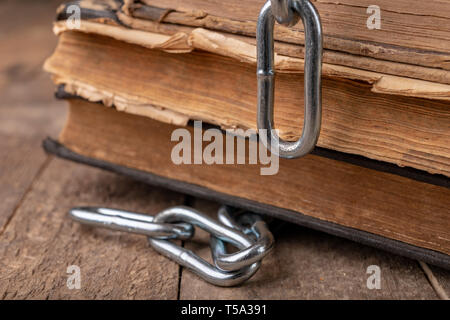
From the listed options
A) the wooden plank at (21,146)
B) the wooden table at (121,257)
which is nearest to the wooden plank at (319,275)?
the wooden table at (121,257)

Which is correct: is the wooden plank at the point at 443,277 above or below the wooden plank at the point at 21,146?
above

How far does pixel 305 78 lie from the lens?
1.90ft

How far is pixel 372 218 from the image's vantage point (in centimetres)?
71

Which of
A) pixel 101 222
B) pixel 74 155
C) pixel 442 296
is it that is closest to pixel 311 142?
pixel 442 296

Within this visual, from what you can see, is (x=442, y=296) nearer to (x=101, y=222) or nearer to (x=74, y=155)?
(x=101, y=222)

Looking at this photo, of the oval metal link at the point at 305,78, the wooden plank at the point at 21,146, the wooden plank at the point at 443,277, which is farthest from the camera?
the wooden plank at the point at 21,146

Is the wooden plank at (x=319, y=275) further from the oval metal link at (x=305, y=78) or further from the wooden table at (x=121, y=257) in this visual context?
the oval metal link at (x=305, y=78)

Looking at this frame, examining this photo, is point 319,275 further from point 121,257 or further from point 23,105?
point 23,105

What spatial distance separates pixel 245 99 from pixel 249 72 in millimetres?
38

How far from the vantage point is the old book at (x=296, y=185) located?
0.68 meters

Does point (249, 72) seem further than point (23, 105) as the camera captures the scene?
No

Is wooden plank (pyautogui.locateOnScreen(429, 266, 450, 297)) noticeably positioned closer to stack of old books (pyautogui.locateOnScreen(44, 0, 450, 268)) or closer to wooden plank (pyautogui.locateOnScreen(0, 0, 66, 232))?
stack of old books (pyautogui.locateOnScreen(44, 0, 450, 268))

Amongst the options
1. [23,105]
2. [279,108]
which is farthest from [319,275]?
[23,105]

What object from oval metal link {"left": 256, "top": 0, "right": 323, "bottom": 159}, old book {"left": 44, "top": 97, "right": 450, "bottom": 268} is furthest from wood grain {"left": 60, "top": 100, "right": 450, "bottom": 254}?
oval metal link {"left": 256, "top": 0, "right": 323, "bottom": 159}
